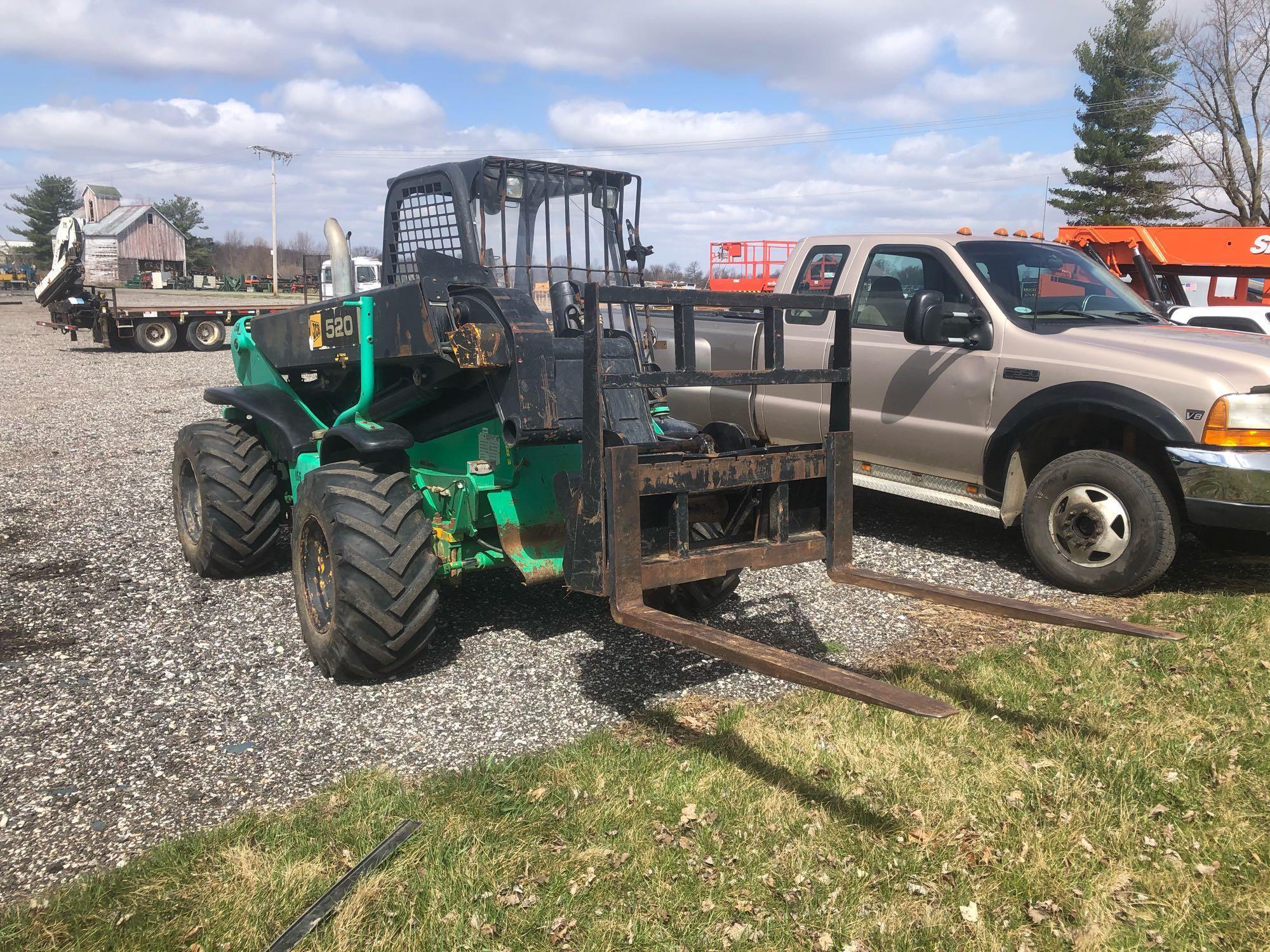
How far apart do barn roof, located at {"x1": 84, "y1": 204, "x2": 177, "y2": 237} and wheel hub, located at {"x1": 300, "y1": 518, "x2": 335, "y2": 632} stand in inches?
2400

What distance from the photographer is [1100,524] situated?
5992 mm

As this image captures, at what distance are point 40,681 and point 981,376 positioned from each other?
18.6 feet

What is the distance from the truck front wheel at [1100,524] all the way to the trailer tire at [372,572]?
151 inches

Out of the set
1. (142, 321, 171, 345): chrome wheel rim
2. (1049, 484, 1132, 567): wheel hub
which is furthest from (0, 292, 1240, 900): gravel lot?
(142, 321, 171, 345): chrome wheel rim

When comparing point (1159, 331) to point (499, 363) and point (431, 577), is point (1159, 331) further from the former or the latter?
point (431, 577)

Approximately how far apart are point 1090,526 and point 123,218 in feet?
237

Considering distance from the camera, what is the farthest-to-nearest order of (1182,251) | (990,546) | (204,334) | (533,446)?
1. (204,334)
2. (1182,251)
3. (990,546)
4. (533,446)

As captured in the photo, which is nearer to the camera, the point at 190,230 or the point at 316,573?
the point at 316,573

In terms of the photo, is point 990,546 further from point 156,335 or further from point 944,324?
point 156,335

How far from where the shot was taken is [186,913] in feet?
9.83

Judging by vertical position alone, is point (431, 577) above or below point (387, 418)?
below

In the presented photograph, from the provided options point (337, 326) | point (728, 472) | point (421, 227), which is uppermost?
point (421, 227)

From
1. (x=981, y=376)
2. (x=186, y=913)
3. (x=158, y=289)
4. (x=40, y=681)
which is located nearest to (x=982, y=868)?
(x=186, y=913)

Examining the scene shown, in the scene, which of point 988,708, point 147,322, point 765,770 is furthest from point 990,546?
point 147,322
